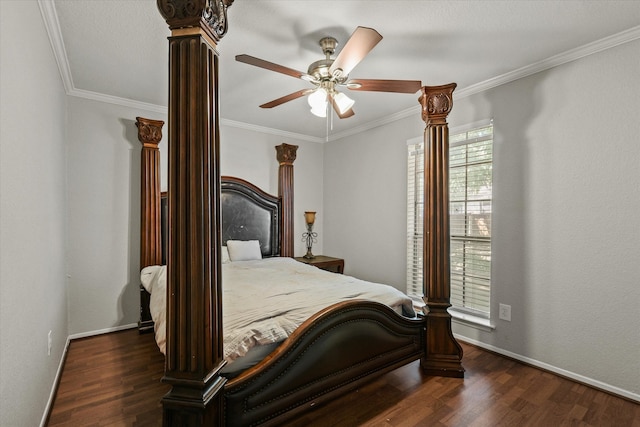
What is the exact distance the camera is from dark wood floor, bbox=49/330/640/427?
1.85m

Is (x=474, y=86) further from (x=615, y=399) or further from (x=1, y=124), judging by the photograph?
(x=1, y=124)

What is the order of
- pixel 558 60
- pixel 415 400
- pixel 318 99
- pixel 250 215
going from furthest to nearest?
pixel 250 215, pixel 558 60, pixel 318 99, pixel 415 400

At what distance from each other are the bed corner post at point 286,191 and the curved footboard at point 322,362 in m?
2.35

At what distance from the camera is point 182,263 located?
3.91ft

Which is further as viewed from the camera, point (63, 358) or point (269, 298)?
point (63, 358)

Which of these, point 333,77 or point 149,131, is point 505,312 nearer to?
point 333,77

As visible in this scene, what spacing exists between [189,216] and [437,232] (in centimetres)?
196

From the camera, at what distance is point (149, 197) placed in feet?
10.8

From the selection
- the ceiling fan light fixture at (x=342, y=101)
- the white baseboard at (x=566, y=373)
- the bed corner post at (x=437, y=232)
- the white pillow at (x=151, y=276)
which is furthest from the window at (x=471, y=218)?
the white pillow at (x=151, y=276)

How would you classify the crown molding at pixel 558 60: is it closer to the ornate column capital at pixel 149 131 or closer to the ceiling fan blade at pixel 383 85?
the ceiling fan blade at pixel 383 85

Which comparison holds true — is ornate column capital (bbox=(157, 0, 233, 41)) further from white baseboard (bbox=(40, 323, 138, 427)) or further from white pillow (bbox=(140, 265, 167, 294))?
white baseboard (bbox=(40, 323, 138, 427))

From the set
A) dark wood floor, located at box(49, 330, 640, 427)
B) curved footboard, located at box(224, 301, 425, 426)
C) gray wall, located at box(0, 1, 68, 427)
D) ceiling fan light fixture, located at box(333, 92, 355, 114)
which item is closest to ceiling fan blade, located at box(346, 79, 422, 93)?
ceiling fan light fixture, located at box(333, 92, 355, 114)

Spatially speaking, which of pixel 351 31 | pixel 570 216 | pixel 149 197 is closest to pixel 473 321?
pixel 570 216

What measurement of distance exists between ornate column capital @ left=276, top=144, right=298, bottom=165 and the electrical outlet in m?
3.14
